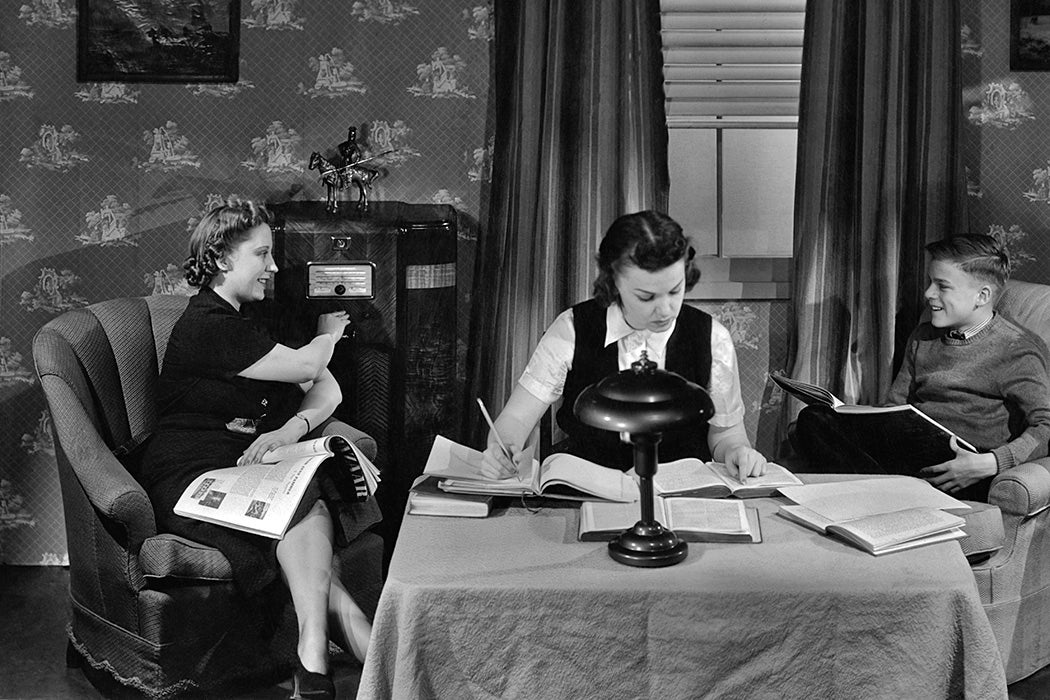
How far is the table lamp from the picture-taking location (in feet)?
6.38

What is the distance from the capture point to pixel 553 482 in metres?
2.29

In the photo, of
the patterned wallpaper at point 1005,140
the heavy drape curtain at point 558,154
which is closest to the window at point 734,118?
the heavy drape curtain at point 558,154

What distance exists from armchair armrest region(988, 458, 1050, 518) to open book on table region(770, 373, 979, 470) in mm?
207

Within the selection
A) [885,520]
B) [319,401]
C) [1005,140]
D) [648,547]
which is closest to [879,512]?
[885,520]

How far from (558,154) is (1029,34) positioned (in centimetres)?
158

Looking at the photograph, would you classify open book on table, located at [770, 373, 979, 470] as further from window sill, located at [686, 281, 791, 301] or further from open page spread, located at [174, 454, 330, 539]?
open page spread, located at [174, 454, 330, 539]

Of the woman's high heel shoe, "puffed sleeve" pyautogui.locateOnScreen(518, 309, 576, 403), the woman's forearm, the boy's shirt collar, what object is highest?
the boy's shirt collar

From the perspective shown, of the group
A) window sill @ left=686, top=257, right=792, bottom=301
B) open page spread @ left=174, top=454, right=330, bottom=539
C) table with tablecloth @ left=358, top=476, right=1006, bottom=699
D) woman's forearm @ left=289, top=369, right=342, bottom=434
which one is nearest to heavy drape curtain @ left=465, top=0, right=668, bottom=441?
window sill @ left=686, top=257, right=792, bottom=301

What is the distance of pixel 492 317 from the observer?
378 cm

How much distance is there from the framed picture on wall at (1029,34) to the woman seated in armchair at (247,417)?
7.82 ft

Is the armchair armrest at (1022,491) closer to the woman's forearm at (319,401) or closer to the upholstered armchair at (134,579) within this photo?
the upholstered armchair at (134,579)

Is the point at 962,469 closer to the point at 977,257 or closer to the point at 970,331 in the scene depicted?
the point at 970,331

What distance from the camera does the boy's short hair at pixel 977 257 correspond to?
3.24 meters

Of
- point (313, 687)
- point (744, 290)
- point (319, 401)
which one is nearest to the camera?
point (313, 687)
